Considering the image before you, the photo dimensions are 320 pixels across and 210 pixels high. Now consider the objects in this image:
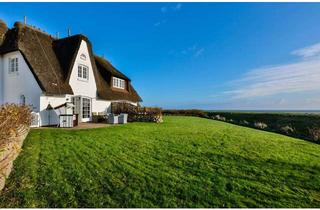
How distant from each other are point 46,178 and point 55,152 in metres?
2.26

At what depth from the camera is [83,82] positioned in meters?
18.9

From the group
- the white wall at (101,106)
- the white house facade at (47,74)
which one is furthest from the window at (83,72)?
the white wall at (101,106)

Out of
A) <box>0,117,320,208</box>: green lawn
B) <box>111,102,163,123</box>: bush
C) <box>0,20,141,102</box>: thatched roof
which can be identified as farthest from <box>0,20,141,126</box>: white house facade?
<box>0,117,320,208</box>: green lawn

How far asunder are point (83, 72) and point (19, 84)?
5353 millimetres

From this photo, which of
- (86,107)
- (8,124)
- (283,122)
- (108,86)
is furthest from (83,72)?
(283,122)

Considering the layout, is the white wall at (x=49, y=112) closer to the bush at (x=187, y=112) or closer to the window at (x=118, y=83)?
the window at (x=118, y=83)

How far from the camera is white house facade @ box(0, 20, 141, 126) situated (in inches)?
582

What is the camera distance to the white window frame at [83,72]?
18.7m

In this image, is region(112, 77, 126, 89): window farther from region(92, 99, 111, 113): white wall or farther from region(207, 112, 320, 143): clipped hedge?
region(207, 112, 320, 143): clipped hedge

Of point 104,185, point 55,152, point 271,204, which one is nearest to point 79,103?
point 55,152

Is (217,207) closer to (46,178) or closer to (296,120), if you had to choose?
(46,178)

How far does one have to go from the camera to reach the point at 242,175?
6.34 meters

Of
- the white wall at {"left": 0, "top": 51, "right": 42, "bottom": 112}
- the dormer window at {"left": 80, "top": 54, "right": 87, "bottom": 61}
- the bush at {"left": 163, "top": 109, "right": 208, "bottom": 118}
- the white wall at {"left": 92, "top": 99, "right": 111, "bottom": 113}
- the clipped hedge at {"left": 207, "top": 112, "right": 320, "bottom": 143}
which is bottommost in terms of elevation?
the clipped hedge at {"left": 207, "top": 112, "right": 320, "bottom": 143}

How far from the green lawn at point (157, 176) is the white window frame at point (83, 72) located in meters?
10.5
